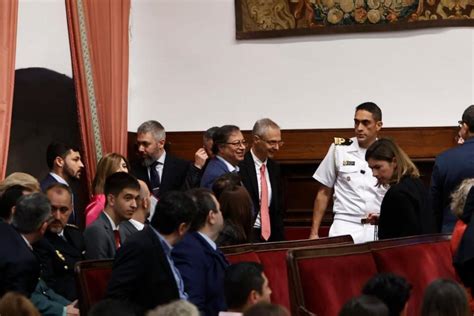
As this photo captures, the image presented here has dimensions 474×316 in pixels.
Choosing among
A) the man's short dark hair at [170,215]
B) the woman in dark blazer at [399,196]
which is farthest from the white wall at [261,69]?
the man's short dark hair at [170,215]

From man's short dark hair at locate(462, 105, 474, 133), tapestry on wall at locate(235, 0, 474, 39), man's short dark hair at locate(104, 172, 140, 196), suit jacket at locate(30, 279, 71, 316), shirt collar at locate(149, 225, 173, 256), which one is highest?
tapestry on wall at locate(235, 0, 474, 39)

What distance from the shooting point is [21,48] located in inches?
357

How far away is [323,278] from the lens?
524cm

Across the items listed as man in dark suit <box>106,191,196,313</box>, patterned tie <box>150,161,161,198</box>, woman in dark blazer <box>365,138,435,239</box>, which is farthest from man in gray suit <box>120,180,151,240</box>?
patterned tie <box>150,161,161,198</box>

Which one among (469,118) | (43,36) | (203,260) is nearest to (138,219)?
(203,260)

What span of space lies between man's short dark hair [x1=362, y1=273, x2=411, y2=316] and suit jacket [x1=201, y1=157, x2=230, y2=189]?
3324 millimetres

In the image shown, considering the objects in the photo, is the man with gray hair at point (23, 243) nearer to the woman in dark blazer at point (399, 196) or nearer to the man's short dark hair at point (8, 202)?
the man's short dark hair at point (8, 202)

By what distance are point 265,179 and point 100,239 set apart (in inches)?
96.8

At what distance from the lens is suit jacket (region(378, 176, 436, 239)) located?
19.5 feet

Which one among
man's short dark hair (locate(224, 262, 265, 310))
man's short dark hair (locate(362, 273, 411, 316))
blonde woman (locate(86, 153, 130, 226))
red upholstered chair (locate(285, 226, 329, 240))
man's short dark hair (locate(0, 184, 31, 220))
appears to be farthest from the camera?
red upholstered chair (locate(285, 226, 329, 240))

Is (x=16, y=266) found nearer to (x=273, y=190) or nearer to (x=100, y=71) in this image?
(x=273, y=190)

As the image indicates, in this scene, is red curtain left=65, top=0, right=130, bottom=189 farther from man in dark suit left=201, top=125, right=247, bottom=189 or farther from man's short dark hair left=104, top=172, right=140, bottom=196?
man's short dark hair left=104, top=172, right=140, bottom=196

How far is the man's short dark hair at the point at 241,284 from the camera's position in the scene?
14.5 ft

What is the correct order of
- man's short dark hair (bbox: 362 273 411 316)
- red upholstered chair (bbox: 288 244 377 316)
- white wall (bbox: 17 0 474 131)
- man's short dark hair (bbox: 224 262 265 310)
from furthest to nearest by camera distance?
white wall (bbox: 17 0 474 131), red upholstered chair (bbox: 288 244 377 316), man's short dark hair (bbox: 224 262 265 310), man's short dark hair (bbox: 362 273 411 316)
